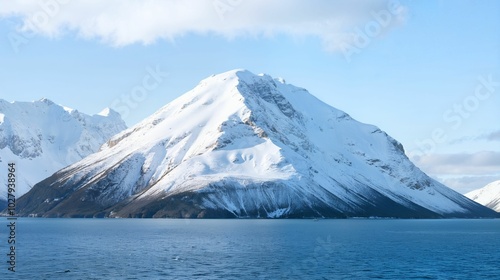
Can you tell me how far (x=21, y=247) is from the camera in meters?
181

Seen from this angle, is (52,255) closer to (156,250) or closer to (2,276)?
(156,250)

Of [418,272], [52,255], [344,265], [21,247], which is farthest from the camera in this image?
[21,247]

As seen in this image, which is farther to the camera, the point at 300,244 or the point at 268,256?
the point at 300,244

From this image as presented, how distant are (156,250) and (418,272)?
69136 mm

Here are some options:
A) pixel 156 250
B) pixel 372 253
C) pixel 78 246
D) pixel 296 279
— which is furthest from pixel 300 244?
pixel 296 279

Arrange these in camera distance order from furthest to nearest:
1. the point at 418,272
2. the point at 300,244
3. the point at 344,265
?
the point at 300,244 → the point at 344,265 → the point at 418,272

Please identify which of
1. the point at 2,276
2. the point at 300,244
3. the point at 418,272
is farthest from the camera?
the point at 300,244

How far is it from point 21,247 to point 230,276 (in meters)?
82.6

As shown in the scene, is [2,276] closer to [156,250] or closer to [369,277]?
[156,250]

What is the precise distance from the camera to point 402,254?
548 ft

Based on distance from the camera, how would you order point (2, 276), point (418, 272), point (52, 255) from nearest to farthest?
point (2, 276) < point (418, 272) < point (52, 255)

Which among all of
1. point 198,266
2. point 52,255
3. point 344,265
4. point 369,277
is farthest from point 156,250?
point 369,277

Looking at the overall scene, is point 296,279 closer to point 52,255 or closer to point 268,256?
point 268,256

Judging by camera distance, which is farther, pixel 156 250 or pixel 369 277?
pixel 156 250
